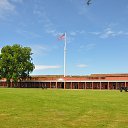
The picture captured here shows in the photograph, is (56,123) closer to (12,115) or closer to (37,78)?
(12,115)

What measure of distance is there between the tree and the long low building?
5.98 metres

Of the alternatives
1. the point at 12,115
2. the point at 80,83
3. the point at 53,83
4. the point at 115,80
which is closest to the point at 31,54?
the point at 53,83

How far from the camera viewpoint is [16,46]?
108m

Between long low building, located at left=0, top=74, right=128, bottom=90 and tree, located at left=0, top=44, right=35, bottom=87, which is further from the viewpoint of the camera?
tree, located at left=0, top=44, right=35, bottom=87

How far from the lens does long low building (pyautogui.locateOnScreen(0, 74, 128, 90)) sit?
94062mm

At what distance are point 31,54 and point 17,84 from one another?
1485cm

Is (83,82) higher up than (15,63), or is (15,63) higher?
(15,63)

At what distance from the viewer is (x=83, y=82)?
329 feet

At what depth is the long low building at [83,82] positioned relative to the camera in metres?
94.1

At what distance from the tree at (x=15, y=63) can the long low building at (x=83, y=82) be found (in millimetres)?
5983

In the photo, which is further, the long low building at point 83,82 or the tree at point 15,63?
the tree at point 15,63

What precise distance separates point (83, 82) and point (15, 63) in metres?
21.4

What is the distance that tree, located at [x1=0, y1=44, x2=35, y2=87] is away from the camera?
104188mm

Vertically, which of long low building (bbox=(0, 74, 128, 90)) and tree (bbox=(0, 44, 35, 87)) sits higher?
tree (bbox=(0, 44, 35, 87))
